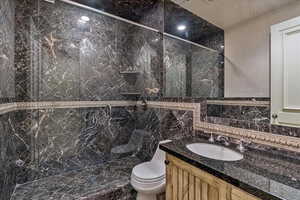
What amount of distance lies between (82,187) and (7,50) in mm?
1703

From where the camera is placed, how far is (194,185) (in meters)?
1.08

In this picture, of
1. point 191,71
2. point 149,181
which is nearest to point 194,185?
point 149,181

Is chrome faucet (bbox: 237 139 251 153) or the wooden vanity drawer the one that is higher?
chrome faucet (bbox: 237 139 251 153)

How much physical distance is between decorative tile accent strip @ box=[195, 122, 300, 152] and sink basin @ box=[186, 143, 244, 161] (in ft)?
0.54

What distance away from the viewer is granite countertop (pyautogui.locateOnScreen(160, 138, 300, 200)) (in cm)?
70

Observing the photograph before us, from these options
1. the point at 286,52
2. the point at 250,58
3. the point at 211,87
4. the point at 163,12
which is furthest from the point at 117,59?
the point at 286,52

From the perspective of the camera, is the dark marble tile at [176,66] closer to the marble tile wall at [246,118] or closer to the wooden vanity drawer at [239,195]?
the marble tile wall at [246,118]

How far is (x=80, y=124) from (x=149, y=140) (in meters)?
1.07

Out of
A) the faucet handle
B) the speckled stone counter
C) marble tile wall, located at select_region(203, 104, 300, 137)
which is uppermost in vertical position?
marble tile wall, located at select_region(203, 104, 300, 137)

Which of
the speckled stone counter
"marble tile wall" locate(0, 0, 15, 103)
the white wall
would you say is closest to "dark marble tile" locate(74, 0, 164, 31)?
"marble tile wall" locate(0, 0, 15, 103)

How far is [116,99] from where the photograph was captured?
9.05 feet

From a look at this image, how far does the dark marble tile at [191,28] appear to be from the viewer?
170cm

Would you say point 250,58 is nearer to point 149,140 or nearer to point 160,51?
point 160,51

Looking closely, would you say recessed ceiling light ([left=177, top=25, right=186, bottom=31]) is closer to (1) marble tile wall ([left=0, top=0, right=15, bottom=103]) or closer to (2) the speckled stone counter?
(1) marble tile wall ([left=0, top=0, right=15, bottom=103])
